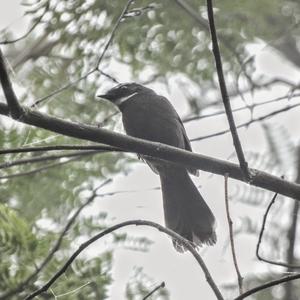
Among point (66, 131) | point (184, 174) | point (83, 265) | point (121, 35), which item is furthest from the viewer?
point (121, 35)

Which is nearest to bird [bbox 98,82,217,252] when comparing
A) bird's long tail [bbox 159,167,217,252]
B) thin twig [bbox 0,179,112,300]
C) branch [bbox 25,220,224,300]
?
bird's long tail [bbox 159,167,217,252]

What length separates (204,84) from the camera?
16.1 feet

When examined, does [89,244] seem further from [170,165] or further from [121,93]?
[121,93]

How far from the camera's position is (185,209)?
3.98 meters

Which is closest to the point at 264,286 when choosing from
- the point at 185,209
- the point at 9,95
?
the point at 9,95

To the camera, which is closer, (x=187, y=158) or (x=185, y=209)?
(x=187, y=158)

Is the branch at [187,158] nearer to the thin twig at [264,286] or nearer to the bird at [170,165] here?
the thin twig at [264,286]

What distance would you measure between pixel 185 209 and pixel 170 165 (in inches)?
11.3

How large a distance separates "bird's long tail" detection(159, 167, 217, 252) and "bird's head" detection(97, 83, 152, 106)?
54 cm

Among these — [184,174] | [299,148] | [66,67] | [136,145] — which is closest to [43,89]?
[66,67]

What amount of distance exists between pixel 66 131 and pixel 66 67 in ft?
8.16

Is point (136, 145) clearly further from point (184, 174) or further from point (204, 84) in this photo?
point (204, 84)

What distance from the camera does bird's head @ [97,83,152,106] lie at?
4535mm

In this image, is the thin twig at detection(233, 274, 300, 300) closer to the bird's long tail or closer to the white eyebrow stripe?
the bird's long tail
